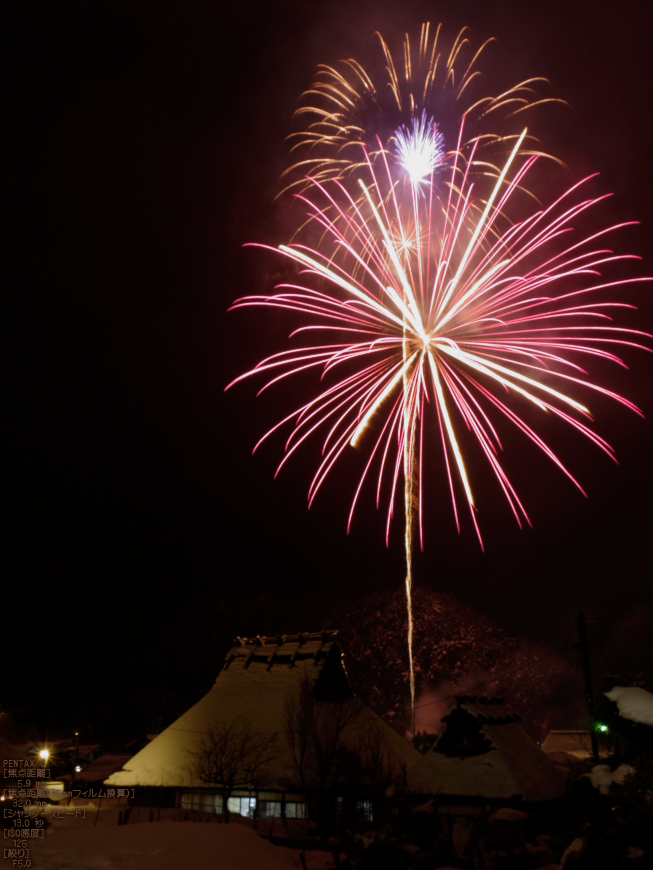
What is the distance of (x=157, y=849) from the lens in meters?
11.7

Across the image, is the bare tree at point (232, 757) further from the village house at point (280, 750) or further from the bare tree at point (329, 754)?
the bare tree at point (329, 754)

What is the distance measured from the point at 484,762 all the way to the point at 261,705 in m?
9.87

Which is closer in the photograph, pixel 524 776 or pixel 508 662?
pixel 524 776

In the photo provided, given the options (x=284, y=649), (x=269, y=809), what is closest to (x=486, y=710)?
(x=269, y=809)

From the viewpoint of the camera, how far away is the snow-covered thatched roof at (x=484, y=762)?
21.7 meters

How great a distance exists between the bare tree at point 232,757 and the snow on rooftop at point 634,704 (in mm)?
13203

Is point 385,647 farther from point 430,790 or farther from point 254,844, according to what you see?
point 254,844

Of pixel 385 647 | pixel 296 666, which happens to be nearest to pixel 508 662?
pixel 385 647

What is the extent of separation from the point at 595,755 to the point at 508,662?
29.9 meters

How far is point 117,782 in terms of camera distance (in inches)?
1024

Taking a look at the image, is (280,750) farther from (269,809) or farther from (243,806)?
(243,806)

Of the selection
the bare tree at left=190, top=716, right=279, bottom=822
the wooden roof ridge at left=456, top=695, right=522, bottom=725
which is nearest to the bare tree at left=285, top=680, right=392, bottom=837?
the bare tree at left=190, top=716, right=279, bottom=822

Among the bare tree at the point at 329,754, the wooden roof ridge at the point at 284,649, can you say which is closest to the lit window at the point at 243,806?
the bare tree at the point at 329,754

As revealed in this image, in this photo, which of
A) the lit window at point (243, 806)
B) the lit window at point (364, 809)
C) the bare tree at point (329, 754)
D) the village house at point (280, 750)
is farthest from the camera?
the lit window at point (243, 806)
